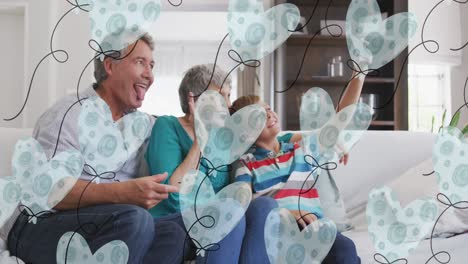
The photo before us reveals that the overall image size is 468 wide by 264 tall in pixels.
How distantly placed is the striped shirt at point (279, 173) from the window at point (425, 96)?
2.84 metres

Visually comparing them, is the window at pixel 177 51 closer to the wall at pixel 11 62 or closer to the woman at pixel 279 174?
the wall at pixel 11 62

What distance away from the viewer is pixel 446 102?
3871 mm

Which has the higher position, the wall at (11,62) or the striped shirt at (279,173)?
the wall at (11,62)

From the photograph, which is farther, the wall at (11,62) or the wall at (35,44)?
the wall at (11,62)

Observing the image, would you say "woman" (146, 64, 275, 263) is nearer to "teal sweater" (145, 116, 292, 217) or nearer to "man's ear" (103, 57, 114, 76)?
"teal sweater" (145, 116, 292, 217)

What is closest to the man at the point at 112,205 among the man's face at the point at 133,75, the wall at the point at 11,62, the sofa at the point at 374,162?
the man's face at the point at 133,75

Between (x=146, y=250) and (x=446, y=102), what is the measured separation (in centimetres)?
328

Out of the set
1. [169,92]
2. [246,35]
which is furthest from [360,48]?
[169,92]

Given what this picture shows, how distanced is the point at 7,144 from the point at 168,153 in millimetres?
557

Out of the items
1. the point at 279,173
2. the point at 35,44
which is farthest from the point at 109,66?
the point at 35,44

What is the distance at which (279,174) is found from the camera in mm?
1268

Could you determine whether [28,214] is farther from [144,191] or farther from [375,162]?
[375,162]

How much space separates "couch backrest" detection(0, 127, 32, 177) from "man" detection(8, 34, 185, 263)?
1.06 ft

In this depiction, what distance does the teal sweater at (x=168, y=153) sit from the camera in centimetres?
123
